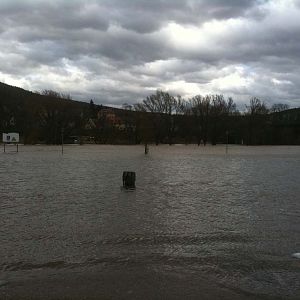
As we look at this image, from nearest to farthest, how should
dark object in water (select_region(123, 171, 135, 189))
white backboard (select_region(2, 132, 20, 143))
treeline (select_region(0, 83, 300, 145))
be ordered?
dark object in water (select_region(123, 171, 135, 189)), white backboard (select_region(2, 132, 20, 143)), treeline (select_region(0, 83, 300, 145))

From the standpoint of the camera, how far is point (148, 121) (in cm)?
14925

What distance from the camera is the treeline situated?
138 m

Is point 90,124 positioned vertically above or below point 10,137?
above

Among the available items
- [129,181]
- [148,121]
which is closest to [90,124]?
[148,121]

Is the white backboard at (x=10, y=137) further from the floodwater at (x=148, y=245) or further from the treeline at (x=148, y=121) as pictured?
the floodwater at (x=148, y=245)

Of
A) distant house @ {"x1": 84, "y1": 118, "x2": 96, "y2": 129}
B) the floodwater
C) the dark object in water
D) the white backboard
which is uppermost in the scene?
distant house @ {"x1": 84, "y1": 118, "x2": 96, "y2": 129}

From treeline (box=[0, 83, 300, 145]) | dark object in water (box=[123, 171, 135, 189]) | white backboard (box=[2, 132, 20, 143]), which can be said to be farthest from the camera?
treeline (box=[0, 83, 300, 145])

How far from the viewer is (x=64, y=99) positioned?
5664 inches

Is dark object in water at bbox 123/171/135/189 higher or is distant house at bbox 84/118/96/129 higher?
distant house at bbox 84/118/96/129

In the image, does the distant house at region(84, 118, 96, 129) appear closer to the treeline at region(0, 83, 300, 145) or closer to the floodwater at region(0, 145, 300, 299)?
the treeline at region(0, 83, 300, 145)

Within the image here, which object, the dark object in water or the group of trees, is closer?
the dark object in water

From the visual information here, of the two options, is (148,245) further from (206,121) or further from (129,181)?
(206,121)

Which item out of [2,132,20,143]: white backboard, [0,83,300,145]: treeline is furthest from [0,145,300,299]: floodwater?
[0,83,300,145]: treeline

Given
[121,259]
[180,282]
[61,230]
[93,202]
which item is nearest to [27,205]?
[93,202]
